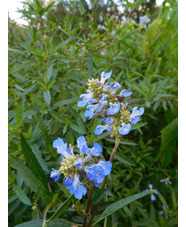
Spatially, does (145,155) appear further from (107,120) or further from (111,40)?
(107,120)

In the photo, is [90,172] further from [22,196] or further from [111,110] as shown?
[22,196]

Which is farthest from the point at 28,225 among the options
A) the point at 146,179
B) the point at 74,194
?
the point at 146,179

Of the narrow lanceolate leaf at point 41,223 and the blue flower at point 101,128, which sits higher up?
the blue flower at point 101,128

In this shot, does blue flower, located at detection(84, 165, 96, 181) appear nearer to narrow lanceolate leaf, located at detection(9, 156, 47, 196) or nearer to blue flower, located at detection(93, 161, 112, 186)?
blue flower, located at detection(93, 161, 112, 186)

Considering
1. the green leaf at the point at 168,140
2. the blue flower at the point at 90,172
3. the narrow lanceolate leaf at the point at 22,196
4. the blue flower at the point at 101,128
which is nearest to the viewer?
the blue flower at the point at 90,172

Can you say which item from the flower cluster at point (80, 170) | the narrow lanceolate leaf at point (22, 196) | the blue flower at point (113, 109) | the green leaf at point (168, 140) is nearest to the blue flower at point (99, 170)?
the flower cluster at point (80, 170)

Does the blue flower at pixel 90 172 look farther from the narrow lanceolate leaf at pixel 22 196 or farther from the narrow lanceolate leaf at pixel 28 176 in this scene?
the narrow lanceolate leaf at pixel 22 196

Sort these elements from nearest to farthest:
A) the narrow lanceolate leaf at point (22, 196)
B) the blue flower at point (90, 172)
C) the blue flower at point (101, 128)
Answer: the blue flower at point (90, 172) < the blue flower at point (101, 128) < the narrow lanceolate leaf at point (22, 196)
